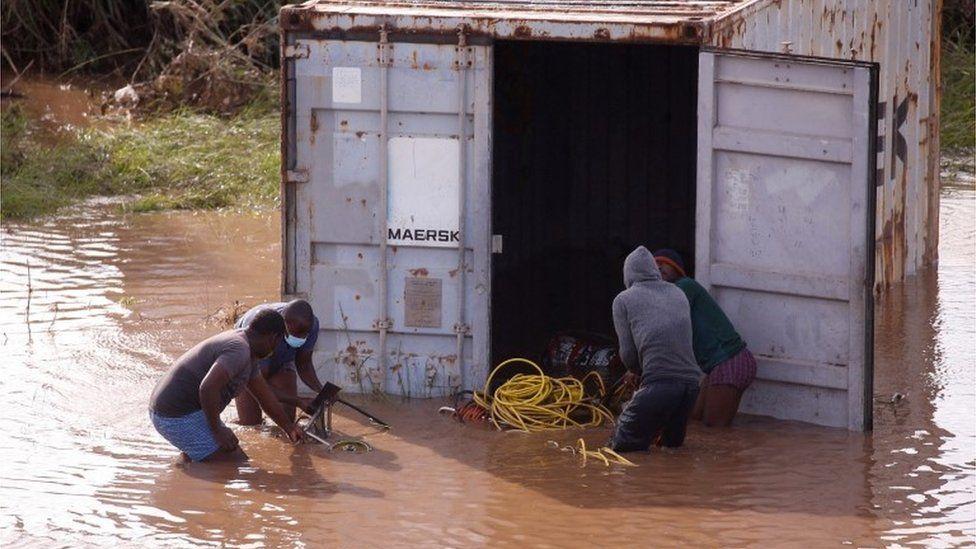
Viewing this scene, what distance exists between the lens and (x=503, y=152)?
11.0 metres

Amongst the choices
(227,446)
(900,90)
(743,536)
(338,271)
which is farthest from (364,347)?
(900,90)

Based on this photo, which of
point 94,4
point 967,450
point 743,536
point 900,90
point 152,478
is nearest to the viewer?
point 743,536

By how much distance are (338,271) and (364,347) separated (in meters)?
0.52

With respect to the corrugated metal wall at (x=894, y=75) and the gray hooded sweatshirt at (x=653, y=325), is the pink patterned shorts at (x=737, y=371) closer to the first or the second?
the gray hooded sweatshirt at (x=653, y=325)

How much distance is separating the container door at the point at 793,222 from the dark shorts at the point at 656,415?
0.83 metres

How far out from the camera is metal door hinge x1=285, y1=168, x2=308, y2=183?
30.5 feet

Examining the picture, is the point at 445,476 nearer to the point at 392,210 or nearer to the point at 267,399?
the point at 267,399

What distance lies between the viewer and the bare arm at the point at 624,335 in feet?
27.8

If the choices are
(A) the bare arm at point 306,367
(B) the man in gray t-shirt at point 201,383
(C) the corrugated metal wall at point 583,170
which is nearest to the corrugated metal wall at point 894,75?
(C) the corrugated metal wall at point 583,170

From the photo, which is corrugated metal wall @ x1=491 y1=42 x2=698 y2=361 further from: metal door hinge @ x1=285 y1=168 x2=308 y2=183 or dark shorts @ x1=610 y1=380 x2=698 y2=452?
dark shorts @ x1=610 y1=380 x2=698 y2=452

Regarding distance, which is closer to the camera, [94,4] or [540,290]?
[540,290]

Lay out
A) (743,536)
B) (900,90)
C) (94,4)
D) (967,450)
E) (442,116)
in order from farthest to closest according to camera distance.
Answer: (94,4) → (900,90) → (442,116) → (967,450) → (743,536)

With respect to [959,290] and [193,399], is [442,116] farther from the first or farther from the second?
[959,290]

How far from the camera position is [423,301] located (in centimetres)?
934
